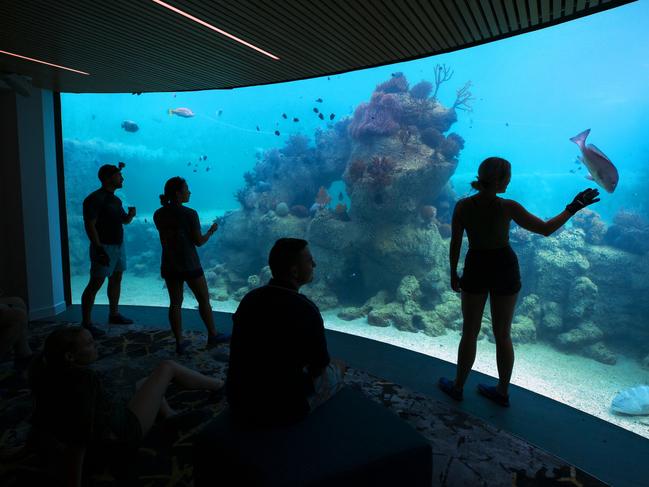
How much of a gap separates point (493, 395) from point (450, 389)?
349mm

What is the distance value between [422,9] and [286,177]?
1394 centimetres

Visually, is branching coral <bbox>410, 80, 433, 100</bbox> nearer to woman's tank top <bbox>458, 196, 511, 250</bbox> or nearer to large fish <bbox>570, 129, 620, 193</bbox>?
large fish <bbox>570, 129, 620, 193</bbox>

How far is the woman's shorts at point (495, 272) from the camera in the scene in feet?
9.05

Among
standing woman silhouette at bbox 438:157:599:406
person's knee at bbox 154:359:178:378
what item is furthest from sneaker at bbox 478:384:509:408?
person's knee at bbox 154:359:178:378

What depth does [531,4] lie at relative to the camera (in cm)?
265

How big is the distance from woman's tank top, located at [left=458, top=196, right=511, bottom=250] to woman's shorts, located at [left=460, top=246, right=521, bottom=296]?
0.06 meters

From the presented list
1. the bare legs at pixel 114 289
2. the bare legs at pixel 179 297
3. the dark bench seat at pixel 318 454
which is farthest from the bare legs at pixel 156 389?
the bare legs at pixel 114 289

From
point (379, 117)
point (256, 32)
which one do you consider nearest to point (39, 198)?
point (256, 32)

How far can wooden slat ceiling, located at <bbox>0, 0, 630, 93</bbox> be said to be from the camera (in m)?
2.78

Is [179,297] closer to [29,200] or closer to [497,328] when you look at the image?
[497,328]

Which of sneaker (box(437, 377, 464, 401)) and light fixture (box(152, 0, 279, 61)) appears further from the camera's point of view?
sneaker (box(437, 377, 464, 401))

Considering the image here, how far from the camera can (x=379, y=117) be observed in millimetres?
13508

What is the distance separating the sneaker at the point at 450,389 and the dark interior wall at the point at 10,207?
5.89 m

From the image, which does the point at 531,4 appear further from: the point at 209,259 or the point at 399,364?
the point at 209,259
